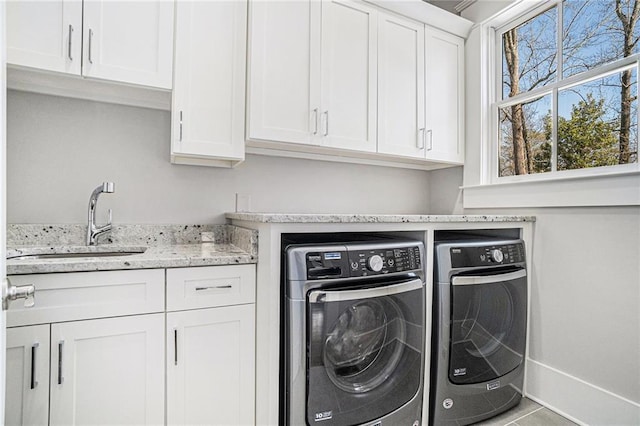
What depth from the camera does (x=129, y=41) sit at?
5.27ft

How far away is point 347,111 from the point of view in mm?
2084

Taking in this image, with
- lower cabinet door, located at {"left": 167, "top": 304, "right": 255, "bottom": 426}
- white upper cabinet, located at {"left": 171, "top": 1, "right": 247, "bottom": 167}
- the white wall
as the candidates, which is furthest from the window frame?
lower cabinet door, located at {"left": 167, "top": 304, "right": 255, "bottom": 426}

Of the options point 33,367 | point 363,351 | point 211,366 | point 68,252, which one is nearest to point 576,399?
A: point 363,351

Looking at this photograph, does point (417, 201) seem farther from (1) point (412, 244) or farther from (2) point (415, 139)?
(1) point (412, 244)

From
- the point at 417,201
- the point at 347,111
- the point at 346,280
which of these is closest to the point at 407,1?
the point at 347,111

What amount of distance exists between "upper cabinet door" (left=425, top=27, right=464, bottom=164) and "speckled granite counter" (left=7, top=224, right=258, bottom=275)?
1.48m

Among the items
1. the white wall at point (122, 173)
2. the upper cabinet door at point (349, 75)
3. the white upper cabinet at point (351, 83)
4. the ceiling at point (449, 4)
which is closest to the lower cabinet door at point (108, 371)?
the white wall at point (122, 173)

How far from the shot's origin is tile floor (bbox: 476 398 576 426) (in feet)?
5.77

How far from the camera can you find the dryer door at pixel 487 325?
1.69 meters

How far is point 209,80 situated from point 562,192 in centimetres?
199

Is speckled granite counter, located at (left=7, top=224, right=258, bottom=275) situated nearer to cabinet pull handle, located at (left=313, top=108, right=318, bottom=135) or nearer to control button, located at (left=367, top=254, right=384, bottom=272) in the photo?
control button, located at (left=367, top=254, right=384, bottom=272)

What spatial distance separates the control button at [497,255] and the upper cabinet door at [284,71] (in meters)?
1.15

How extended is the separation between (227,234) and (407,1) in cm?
186

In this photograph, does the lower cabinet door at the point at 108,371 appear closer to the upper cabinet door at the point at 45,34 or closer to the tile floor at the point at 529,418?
the upper cabinet door at the point at 45,34
